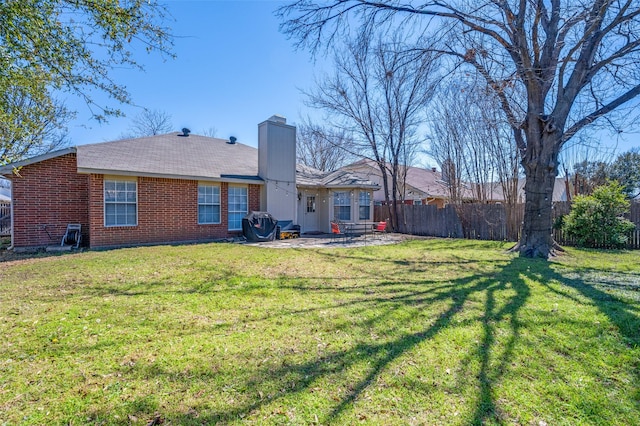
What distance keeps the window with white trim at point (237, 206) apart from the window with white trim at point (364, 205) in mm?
5871

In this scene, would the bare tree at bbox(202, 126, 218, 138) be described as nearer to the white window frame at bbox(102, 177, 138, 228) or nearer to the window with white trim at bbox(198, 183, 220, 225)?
the window with white trim at bbox(198, 183, 220, 225)

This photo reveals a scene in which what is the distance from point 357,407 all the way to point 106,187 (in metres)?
11.2

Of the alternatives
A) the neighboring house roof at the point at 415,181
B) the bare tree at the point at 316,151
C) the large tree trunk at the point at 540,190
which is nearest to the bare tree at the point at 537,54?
the large tree trunk at the point at 540,190

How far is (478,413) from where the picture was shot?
96.5 inches

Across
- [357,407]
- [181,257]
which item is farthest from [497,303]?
[181,257]

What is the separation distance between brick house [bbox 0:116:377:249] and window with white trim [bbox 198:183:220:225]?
1.6 inches

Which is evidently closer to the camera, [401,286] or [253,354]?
[253,354]

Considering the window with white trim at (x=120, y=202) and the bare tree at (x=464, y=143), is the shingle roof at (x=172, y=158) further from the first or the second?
the bare tree at (x=464, y=143)

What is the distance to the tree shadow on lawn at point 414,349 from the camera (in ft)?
8.23

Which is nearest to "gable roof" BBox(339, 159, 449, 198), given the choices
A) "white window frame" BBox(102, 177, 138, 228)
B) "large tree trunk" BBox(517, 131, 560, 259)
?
"large tree trunk" BBox(517, 131, 560, 259)

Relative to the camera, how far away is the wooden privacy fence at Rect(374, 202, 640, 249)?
1203 cm

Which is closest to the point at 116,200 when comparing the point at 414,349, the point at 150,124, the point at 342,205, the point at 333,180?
the point at 333,180

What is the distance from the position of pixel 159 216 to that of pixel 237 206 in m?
A: 3.06

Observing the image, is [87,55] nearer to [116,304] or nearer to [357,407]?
[116,304]
